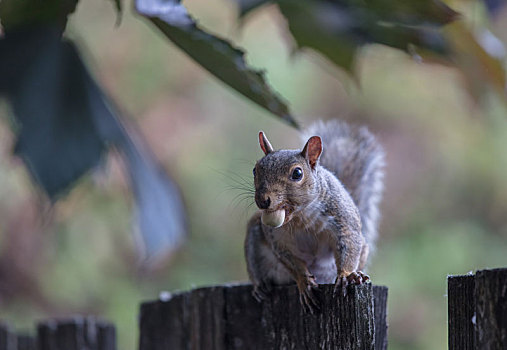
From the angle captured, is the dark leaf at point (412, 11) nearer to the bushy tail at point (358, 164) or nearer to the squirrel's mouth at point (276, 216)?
the squirrel's mouth at point (276, 216)

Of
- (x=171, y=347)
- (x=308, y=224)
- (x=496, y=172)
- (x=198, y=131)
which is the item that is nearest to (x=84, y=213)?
(x=198, y=131)

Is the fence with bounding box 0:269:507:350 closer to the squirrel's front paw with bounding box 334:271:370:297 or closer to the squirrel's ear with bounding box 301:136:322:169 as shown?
the squirrel's front paw with bounding box 334:271:370:297

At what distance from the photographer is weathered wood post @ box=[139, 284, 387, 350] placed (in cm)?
87

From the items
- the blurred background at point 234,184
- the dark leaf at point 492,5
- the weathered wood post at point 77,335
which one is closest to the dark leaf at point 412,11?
the dark leaf at point 492,5

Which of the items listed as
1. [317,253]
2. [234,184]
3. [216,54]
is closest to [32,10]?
[216,54]

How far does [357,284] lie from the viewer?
0.90m

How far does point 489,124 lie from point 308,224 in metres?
2.74

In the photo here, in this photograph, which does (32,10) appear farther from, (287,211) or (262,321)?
(262,321)

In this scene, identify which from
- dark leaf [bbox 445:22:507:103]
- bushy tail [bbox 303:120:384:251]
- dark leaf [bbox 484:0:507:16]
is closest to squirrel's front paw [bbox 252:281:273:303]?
bushy tail [bbox 303:120:384:251]

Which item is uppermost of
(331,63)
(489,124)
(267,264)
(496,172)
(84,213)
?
(489,124)

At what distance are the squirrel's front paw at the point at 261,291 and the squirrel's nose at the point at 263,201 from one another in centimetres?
18

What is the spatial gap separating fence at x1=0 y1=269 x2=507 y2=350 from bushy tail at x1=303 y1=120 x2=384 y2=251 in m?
0.35

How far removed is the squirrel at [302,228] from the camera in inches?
40.5

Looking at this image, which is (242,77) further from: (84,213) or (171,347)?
(84,213)
